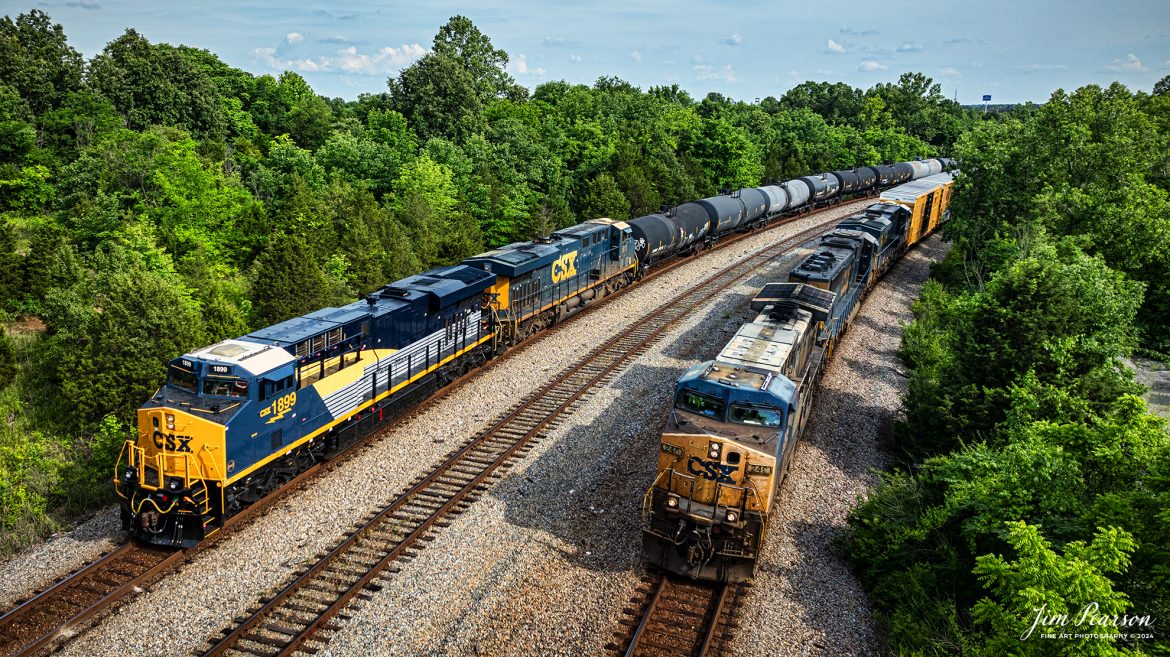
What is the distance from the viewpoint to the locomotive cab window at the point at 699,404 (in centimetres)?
1350

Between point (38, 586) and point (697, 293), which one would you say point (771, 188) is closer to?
point (697, 293)

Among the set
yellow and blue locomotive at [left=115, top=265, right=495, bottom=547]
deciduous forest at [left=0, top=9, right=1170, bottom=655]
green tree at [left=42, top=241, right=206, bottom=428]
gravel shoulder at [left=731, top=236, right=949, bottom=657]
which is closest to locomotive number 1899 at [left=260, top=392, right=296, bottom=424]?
yellow and blue locomotive at [left=115, top=265, right=495, bottom=547]

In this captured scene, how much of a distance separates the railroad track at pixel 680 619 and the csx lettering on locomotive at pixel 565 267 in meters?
16.2

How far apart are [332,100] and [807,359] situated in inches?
3747

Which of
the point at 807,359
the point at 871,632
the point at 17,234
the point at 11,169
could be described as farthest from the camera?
the point at 11,169

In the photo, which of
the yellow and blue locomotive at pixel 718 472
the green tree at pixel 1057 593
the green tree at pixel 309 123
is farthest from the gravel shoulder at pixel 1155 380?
the green tree at pixel 309 123

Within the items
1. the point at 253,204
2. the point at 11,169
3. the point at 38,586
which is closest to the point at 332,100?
the point at 11,169

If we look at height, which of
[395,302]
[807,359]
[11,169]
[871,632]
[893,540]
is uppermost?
[11,169]

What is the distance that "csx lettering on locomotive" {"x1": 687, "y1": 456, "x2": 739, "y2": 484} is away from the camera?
12758mm

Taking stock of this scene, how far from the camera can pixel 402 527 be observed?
15.1 m

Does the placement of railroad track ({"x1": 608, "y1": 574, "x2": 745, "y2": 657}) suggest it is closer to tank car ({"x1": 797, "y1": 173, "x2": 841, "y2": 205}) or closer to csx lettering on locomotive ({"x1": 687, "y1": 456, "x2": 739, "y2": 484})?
csx lettering on locomotive ({"x1": 687, "y1": 456, "x2": 739, "y2": 484})

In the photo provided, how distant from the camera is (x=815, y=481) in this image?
1719 centimetres

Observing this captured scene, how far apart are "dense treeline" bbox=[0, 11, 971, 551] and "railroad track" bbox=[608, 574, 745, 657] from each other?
13.4 metres

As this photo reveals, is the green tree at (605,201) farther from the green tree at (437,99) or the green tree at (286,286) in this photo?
the green tree at (286,286)
